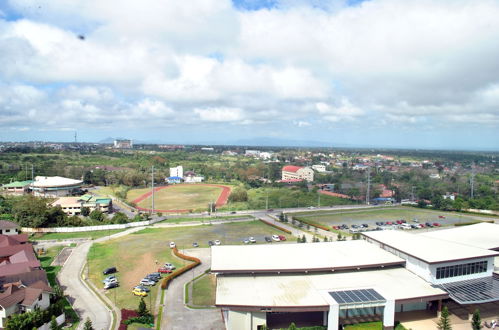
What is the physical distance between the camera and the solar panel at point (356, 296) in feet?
66.5

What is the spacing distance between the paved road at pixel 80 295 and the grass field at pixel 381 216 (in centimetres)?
3289

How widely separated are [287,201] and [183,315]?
44.4m

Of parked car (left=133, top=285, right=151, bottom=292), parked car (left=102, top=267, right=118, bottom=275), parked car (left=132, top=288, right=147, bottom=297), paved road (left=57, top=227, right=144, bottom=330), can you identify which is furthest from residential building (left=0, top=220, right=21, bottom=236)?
parked car (left=132, top=288, right=147, bottom=297)

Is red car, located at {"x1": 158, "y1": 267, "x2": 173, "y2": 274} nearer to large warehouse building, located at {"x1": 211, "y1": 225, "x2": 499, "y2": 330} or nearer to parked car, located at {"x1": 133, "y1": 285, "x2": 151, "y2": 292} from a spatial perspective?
parked car, located at {"x1": 133, "y1": 285, "x2": 151, "y2": 292}

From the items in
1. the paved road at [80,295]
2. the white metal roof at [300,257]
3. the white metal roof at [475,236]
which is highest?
the white metal roof at [475,236]

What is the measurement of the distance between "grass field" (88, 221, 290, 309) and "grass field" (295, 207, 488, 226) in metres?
11.0

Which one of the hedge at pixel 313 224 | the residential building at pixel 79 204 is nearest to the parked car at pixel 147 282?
the hedge at pixel 313 224

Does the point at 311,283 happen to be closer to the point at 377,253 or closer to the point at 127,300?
the point at 377,253

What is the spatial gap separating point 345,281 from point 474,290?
9.07 meters

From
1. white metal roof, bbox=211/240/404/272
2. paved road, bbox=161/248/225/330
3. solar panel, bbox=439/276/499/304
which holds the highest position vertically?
white metal roof, bbox=211/240/404/272

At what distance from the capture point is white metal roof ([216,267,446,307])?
20.3 meters

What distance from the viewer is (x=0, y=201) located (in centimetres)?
5881

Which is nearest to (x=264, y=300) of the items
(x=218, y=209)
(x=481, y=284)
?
(x=481, y=284)

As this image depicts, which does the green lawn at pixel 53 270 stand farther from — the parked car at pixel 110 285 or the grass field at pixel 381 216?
the grass field at pixel 381 216
